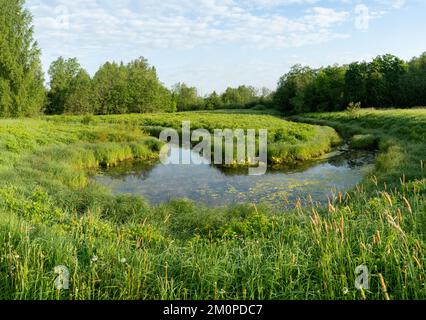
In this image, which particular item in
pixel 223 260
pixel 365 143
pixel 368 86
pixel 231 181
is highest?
pixel 368 86

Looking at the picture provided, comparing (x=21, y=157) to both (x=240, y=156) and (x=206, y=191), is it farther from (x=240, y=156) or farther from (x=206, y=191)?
(x=240, y=156)

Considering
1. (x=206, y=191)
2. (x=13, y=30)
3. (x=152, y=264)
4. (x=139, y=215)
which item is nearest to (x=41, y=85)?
(x=13, y=30)

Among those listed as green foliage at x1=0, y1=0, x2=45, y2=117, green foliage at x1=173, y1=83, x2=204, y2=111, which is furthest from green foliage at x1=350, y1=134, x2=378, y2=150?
green foliage at x1=173, y1=83, x2=204, y2=111

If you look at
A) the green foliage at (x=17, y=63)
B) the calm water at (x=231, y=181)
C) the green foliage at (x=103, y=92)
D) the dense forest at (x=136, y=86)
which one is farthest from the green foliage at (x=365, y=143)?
the green foliage at (x=103, y=92)

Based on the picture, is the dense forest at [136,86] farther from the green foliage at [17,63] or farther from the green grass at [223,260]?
the green grass at [223,260]

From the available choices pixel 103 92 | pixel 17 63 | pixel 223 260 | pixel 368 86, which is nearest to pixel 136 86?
pixel 103 92

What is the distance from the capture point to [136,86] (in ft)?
255

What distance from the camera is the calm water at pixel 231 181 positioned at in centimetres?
1411

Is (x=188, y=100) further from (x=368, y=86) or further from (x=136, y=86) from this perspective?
(x=368, y=86)

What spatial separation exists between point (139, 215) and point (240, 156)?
11.9 m

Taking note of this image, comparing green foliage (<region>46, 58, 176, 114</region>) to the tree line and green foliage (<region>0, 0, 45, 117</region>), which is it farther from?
the tree line

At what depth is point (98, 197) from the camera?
39.1 feet

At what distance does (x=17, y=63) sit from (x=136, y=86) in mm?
37006
